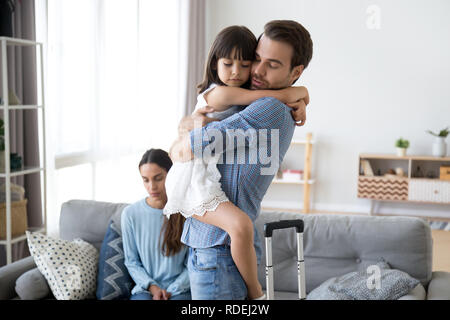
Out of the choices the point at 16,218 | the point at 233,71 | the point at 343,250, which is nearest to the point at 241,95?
the point at 233,71

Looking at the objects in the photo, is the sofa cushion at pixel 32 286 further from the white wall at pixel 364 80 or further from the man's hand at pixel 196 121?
the white wall at pixel 364 80

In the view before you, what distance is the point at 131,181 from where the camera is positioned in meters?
4.38

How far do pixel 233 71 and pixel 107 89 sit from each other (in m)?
2.93

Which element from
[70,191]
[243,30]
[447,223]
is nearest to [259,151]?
[243,30]

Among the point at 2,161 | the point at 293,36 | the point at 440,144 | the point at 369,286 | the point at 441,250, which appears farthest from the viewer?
the point at 440,144

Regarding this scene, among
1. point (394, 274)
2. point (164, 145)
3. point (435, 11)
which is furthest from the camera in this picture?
point (435, 11)

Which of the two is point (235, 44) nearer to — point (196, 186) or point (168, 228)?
point (196, 186)

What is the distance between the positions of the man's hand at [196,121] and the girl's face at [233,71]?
0.22 feet

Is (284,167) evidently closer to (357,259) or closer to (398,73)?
(398,73)

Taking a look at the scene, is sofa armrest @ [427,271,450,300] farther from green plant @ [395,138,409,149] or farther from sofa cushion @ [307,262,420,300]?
green plant @ [395,138,409,149]

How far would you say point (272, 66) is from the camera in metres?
1.02

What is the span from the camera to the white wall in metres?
5.36

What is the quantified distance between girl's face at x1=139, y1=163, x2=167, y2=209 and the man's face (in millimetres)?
1065
